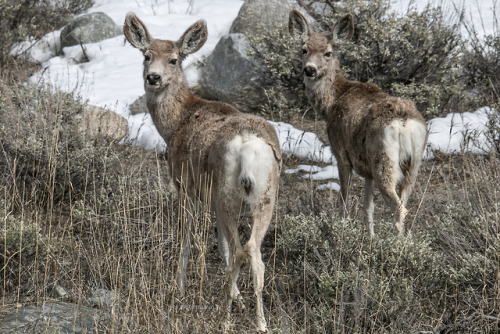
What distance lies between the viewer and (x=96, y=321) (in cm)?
395

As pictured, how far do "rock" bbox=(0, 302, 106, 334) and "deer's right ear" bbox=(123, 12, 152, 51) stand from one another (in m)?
2.72

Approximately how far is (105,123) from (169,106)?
3.09 meters

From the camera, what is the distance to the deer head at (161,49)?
18.7 ft

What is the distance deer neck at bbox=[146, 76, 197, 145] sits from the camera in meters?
5.70

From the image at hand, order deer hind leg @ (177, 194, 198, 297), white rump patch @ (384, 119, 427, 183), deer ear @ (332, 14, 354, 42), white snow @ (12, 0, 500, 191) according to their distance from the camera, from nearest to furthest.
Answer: deer hind leg @ (177, 194, 198, 297) → white rump patch @ (384, 119, 427, 183) → deer ear @ (332, 14, 354, 42) → white snow @ (12, 0, 500, 191)

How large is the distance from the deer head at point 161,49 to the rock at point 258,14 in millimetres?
5252

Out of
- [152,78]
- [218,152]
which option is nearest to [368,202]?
[218,152]

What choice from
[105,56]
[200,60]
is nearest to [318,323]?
[200,60]

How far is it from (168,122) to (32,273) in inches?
70.2

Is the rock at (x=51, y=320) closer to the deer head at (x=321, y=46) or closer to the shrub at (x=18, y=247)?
the shrub at (x=18, y=247)

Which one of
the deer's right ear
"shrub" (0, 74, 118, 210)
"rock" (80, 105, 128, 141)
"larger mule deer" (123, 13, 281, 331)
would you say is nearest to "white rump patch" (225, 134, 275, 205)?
"larger mule deer" (123, 13, 281, 331)

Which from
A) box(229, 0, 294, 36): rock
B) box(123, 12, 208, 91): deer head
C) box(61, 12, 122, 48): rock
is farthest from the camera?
box(61, 12, 122, 48): rock

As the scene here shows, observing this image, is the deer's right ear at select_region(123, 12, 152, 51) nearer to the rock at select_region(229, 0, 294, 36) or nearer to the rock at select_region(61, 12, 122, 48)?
the rock at select_region(229, 0, 294, 36)

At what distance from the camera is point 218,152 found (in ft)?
14.6
